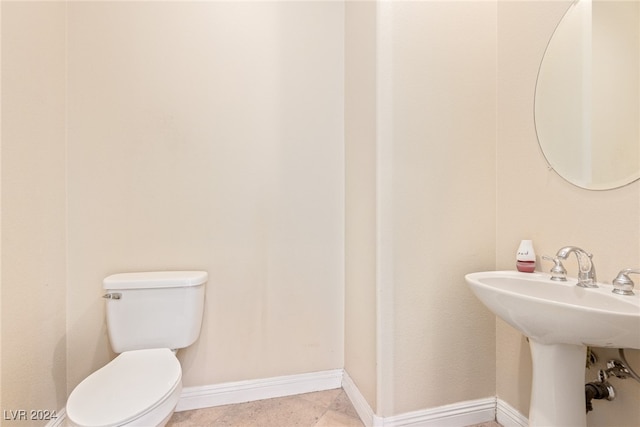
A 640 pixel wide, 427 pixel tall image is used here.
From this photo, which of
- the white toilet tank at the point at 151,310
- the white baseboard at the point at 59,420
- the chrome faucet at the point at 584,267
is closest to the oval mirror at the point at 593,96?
the chrome faucet at the point at 584,267

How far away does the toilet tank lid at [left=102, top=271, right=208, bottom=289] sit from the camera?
137cm

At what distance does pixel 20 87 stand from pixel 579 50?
Answer: 210 centimetres

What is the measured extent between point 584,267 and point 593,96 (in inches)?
23.8

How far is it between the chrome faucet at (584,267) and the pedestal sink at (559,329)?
1.0 inches

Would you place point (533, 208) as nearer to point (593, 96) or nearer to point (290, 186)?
point (593, 96)

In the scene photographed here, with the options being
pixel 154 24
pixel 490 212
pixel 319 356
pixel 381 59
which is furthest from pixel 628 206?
pixel 154 24

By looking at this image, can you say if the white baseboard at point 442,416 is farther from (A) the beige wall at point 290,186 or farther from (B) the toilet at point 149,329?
(B) the toilet at point 149,329

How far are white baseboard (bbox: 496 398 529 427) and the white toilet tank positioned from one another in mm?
1479

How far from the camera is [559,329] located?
2.93 feet

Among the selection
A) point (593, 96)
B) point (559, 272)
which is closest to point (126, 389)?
point (559, 272)

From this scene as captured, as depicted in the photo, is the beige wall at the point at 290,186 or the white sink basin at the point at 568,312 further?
the beige wall at the point at 290,186

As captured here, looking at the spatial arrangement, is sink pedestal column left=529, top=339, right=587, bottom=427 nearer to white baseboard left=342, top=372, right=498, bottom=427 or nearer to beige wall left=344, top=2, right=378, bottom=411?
white baseboard left=342, top=372, right=498, bottom=427

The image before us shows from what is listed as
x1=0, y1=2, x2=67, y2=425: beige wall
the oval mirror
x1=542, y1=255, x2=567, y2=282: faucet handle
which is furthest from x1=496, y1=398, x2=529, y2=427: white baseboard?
x1=0, y1=2, x2=67, y2=425: beige wall

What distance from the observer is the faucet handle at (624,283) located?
917mm
